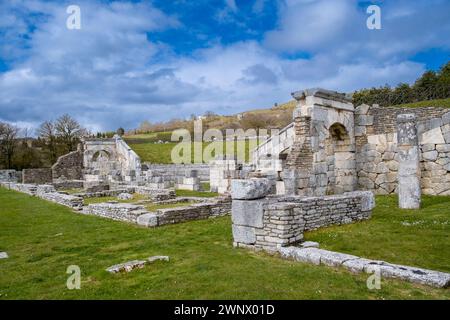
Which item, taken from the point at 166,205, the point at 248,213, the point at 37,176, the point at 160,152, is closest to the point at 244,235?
the point at 248,213

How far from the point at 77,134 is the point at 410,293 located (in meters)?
47.4

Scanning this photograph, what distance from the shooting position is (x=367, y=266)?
6.17 metres

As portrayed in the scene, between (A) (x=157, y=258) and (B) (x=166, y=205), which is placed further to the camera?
(B) (x=166, y=205)

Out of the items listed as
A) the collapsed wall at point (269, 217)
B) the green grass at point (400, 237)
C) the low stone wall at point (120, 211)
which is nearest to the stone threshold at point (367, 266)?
the collapsed wall at point (269, 217)

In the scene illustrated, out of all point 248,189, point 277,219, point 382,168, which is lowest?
point 277,219

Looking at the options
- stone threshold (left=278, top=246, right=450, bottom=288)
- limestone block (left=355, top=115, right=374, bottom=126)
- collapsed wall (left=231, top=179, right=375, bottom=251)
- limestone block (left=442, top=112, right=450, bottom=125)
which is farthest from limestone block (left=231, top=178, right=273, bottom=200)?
limestone block (left=355, top=115, right=374, bottom=126)

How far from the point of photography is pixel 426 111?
54.2 feet

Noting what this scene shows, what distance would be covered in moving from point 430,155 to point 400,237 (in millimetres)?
6776

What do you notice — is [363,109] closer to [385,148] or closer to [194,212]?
[385,148]

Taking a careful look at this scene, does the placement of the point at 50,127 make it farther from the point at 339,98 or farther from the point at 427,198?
the point at 427,198

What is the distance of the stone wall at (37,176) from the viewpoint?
115 feet

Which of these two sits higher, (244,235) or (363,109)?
(363,109)

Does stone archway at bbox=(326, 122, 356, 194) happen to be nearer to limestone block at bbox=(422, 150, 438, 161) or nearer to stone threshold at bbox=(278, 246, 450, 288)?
limestone block at bbox=(422, 150, 438, 161)
